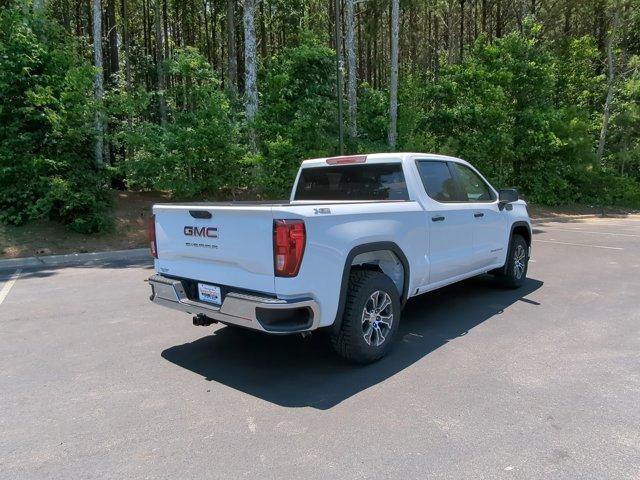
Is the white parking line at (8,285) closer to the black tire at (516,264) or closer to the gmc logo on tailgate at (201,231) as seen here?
the gmc logo on tailgate at (201,231)

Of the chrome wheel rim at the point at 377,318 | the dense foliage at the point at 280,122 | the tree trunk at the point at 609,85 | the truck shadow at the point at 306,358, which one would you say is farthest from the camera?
the tree trunk at the point at 609,85

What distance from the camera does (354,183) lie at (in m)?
5.45

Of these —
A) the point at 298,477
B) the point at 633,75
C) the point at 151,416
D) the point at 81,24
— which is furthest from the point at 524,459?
the point at 81,24

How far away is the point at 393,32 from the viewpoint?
18.8m

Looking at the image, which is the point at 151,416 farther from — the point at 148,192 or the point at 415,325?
the point at 148,192

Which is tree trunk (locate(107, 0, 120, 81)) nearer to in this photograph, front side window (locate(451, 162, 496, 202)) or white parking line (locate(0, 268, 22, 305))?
white parking line (locate(0, 268, 22, 305))

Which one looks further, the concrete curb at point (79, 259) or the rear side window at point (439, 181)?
the concrete curb at point (79, 259)

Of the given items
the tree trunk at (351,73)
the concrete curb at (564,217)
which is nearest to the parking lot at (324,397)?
the concrete curb at (564,217)

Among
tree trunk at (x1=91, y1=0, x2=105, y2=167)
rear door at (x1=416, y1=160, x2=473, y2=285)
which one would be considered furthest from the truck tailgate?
tree trunk at (x1=91, y1=0, x2=105, y2=167)

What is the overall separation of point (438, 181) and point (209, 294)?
2892mm

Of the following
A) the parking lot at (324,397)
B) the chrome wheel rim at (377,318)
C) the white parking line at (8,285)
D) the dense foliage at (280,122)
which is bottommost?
the parking lot at (324,397)

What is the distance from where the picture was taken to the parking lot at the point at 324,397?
2986 millimetres

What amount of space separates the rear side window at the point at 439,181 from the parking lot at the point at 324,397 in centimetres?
146

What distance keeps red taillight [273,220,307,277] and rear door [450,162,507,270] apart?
A: 289 cm
